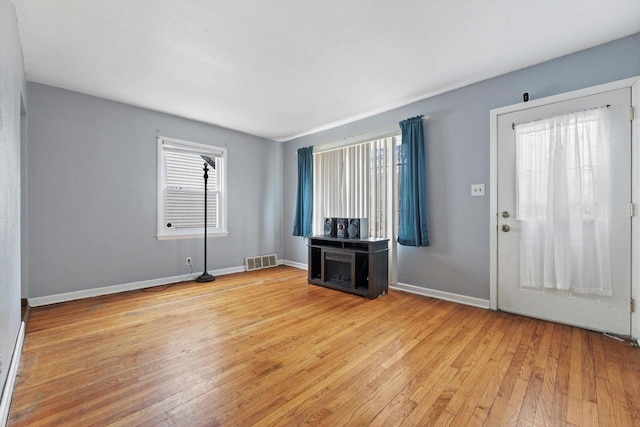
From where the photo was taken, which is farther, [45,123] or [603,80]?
[45,123]

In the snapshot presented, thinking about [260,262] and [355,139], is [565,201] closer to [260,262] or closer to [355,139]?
[355,139]

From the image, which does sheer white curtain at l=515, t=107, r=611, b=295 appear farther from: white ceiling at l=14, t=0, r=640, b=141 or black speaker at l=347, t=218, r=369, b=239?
black speaker at l=347, t=218, r=369, b=239

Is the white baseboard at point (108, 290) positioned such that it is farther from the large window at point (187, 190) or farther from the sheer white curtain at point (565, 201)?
the sheer white curtain at point (565, 201)

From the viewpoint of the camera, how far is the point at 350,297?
11.4 feet

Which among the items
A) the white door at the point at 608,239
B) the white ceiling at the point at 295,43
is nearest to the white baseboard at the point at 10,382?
the white ceiling at the point at 295,43

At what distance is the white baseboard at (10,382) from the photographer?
1347mm

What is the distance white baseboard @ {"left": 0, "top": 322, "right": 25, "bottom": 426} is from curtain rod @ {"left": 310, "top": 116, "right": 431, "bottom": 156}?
4.09 m

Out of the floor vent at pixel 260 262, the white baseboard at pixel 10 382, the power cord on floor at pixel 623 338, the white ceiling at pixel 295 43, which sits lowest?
the power cord on floor at pixel 623 338

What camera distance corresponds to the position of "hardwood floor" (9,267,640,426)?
1426 mm

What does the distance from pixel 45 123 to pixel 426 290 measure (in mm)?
5000

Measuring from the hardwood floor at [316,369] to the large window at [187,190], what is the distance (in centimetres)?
151

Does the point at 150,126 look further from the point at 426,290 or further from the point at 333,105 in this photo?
the point at 426,290

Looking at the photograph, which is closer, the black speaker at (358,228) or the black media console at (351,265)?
the black media console at (351,265)

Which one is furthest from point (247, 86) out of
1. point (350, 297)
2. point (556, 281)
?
point (556, 281)
